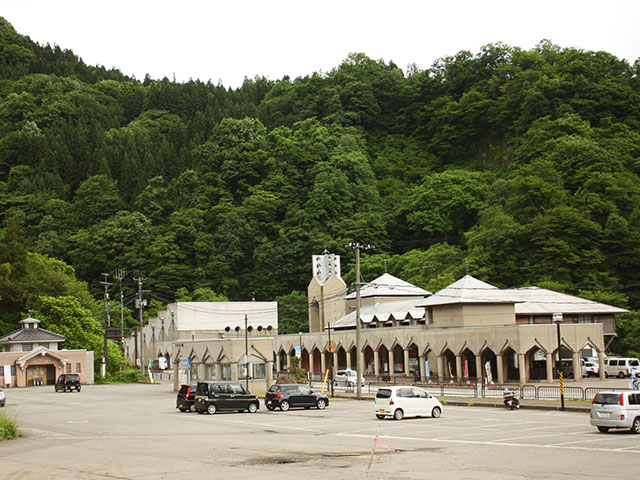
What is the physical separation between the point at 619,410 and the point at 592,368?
110 ft

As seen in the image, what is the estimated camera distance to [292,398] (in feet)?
110

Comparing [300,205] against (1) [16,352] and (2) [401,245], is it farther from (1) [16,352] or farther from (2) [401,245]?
(1) [16,352]

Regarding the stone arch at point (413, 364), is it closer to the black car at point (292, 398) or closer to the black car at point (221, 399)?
the black car at point (292, 398)

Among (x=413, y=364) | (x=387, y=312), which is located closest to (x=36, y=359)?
(x=387, y=312)

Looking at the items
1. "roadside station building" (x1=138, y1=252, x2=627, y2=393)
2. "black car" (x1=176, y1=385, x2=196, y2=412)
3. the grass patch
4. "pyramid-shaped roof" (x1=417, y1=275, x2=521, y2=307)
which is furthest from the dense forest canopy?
the grass patch

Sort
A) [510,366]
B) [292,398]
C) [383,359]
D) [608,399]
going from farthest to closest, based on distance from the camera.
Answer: [383,359] < [510,366] < [292,398] < [608,399]

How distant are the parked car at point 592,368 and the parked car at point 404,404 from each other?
27937mm

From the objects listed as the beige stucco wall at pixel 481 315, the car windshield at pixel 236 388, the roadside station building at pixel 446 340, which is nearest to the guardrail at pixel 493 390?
the roadside station building at pixel 446 340

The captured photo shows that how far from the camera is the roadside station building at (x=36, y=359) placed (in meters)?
60.6

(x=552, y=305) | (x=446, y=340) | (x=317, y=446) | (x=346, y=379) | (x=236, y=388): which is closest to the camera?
(x=317, y=446)

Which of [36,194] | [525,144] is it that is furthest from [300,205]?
[36,194]

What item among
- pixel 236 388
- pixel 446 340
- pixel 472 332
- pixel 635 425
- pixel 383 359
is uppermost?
pixel 472 332

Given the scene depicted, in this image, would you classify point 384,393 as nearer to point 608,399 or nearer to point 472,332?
point 608,399

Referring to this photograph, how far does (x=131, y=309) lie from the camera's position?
10088 centimetres
